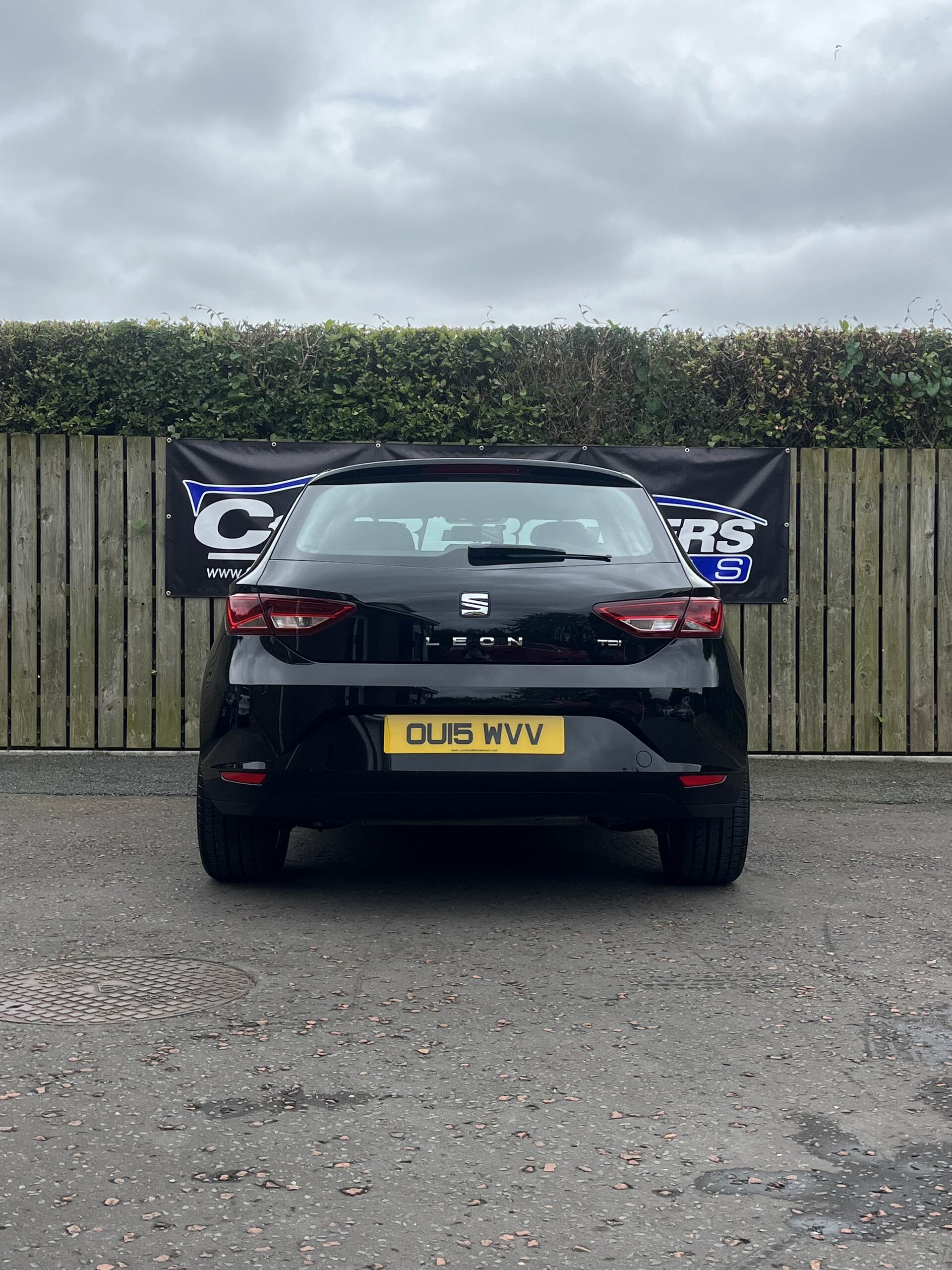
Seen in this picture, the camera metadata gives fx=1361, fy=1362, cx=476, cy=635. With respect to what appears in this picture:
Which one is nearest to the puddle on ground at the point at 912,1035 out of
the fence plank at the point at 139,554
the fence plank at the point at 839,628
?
the fence plank at the point at 839,628

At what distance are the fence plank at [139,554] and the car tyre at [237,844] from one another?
13.9 feet

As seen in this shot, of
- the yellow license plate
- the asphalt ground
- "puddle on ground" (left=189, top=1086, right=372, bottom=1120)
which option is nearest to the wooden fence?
the asphalt ground

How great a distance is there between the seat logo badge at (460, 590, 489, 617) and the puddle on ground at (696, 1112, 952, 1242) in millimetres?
2096

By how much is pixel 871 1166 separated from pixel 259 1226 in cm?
111

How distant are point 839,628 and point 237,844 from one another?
17.8 ft

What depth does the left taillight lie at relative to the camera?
14.4ft

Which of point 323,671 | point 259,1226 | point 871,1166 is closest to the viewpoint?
point 259,1226

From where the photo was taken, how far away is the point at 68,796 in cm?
723

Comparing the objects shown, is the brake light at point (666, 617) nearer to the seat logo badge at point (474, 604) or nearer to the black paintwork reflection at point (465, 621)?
the black paintwork reflection at point (465, 621)

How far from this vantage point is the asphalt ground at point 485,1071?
2.25 meters

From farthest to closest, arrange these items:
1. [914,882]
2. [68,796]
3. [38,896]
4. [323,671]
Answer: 1. [68,796]
2. [914,882]
3. [38,896]
4. [323,671]

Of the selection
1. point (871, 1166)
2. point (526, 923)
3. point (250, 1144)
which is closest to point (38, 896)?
point (526, 923)

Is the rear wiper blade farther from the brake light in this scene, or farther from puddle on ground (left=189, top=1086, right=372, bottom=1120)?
puddle on ground (left=189, top=1086, right=372, bottom=1120)

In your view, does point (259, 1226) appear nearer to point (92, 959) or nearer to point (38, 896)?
point (92, 959)
